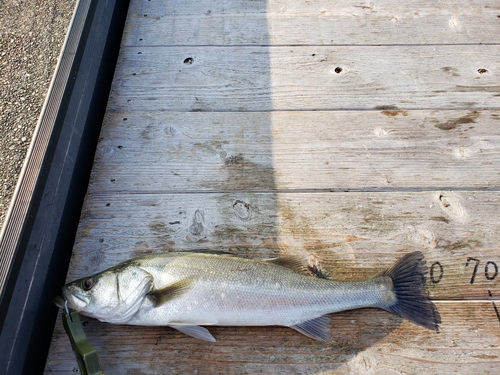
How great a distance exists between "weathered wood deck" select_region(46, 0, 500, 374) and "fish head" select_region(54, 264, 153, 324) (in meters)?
0.12

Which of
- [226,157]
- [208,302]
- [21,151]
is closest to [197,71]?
[226,157]

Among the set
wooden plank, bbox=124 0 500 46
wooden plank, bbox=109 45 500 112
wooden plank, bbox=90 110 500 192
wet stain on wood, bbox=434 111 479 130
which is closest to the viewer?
wooden plank, bbox=90 110 500 192

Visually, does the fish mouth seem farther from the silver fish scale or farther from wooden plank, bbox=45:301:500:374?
the silver fish scale

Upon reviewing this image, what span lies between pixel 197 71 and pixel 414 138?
135cm

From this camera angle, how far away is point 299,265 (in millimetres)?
1795

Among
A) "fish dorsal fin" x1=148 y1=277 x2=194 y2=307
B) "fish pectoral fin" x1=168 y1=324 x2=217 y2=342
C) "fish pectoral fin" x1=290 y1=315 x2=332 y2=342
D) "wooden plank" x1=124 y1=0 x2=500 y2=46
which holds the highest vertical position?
"wooden plank" x1=124 y1=0 x2=500 y2=46

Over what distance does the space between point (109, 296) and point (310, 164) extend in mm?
1187

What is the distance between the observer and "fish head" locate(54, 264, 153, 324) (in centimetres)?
163

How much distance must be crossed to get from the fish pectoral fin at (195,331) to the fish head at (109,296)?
0.18 m

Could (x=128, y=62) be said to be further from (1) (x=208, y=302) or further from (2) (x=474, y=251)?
(2) (x=474, y=251)

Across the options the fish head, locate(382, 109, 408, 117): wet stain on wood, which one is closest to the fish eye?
the fish head

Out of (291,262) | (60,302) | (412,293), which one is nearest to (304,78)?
(291,262)

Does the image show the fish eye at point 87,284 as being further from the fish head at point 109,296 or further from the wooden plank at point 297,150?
the wooden plank at point 297,150

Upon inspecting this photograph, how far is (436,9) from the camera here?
2.86 m
